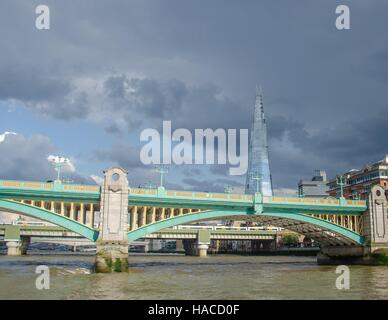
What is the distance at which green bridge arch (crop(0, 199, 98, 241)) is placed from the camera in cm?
5553

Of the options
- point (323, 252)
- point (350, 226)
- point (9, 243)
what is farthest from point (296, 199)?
point (9, 243)

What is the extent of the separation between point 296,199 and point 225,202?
11.3 m

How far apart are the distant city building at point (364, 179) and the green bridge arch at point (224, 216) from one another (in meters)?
51.1

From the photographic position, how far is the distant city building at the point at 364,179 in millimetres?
126519

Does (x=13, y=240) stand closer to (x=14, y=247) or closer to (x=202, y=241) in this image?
(x=14, y=247)

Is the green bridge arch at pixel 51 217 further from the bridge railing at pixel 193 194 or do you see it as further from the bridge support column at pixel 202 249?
the bridge support column at pixel 202 249

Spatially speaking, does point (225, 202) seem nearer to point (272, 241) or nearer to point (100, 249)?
point (100, 249)

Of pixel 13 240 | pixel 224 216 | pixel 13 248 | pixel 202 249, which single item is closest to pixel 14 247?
pixel 13 248

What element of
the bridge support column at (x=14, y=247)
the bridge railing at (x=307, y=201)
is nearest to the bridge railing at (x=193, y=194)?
the bridge railing at (x=307, y=201)

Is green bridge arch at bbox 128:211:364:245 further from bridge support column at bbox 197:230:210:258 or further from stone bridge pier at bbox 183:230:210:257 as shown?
bridge support column at bbox 197:230:210:258

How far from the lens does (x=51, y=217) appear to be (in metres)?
56.5

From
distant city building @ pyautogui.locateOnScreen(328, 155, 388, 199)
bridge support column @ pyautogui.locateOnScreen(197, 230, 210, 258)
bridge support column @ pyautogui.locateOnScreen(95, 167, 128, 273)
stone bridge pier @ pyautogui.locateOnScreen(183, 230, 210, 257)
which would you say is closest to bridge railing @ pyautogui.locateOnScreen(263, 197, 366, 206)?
bridge support column @ pyautogui.locateOnScreen(95, 167, 128, 273)

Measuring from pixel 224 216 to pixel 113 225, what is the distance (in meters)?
17.4

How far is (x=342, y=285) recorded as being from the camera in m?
42.1
